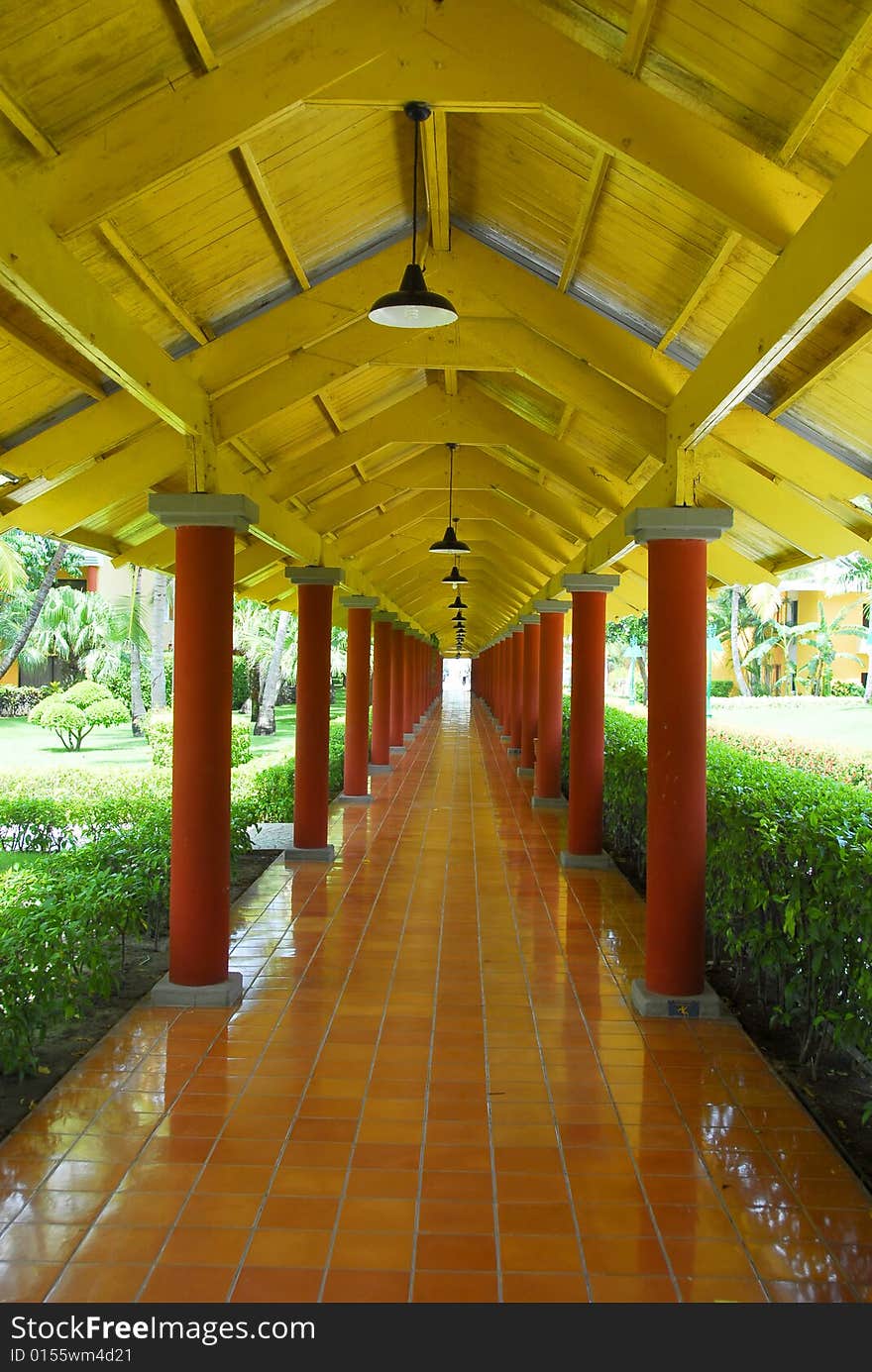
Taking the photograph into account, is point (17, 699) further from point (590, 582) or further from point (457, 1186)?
point (457, 1186)

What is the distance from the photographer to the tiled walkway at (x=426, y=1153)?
382 cm

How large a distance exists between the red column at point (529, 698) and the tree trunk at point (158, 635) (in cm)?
879

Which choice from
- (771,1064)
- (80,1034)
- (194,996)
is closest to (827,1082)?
(771,1064)

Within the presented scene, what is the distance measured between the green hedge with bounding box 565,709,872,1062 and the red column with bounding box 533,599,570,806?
7227mm

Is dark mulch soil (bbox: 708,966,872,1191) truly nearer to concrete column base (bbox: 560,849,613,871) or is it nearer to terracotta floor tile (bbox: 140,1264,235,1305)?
terracotta floor tile (bbox: 140,1264,235,1305)

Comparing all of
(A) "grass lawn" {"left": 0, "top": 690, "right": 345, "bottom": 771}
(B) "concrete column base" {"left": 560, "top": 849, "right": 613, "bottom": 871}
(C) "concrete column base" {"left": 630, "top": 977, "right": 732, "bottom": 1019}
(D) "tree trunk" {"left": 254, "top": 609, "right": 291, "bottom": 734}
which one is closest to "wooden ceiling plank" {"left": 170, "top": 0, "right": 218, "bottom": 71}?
(C) "concrete column base" {"left": 630, "top": 977, "right": 732, "bottom": 1019}

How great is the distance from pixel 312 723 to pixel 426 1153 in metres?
7.22

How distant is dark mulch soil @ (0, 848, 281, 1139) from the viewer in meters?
5.34

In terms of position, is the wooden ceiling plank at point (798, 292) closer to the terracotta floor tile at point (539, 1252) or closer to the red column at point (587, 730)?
the terracotta floor tile at point (539, 1252)

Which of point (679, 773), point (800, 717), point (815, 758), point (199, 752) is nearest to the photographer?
point (679, 773)

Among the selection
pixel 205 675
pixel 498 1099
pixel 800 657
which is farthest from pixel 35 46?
pixel 800 657

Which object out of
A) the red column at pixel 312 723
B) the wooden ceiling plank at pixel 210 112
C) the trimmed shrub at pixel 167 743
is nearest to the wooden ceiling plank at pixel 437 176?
the wooden ceiling plank at pixel 210 112

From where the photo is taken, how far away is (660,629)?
6918 mm

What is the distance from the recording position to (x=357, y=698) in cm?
1592
